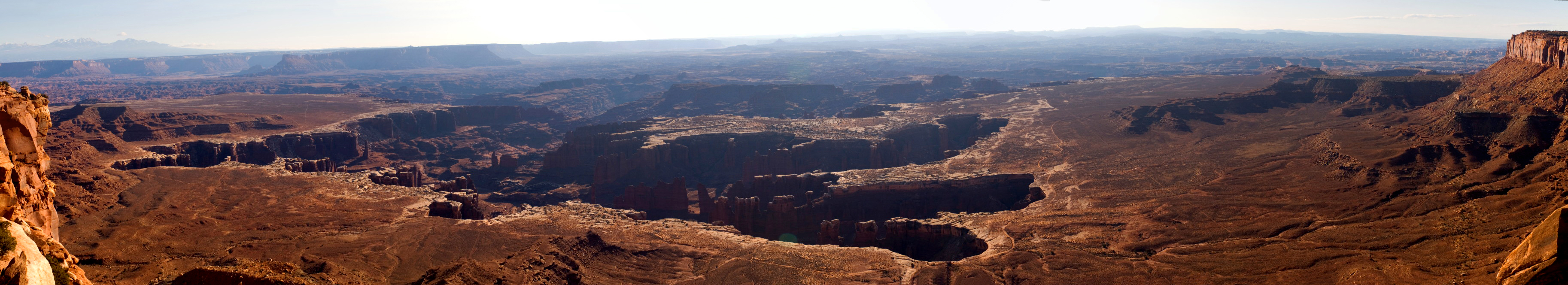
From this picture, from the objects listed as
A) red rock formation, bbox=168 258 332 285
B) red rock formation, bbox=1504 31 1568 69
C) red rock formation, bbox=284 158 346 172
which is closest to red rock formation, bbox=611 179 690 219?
red rock formation, bbox=284 158 346 172

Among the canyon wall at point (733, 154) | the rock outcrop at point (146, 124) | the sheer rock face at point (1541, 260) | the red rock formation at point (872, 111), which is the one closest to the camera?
the sheer rock face at point (1541, 260)

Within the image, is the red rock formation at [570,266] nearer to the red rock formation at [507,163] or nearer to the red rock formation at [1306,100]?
the red rock formation at [507,163]

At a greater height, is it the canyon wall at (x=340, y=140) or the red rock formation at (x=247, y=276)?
the red rock formation at (x=247, y=276)

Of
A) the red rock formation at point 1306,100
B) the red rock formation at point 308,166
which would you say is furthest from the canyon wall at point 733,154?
the red rock formation at point 308,166

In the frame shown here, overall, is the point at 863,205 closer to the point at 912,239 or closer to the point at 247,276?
the point at 912,239

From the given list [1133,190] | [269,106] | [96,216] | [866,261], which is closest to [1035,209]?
[1133,190]

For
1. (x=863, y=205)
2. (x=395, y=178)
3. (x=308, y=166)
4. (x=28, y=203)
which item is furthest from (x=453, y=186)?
(x=28, y=203)
